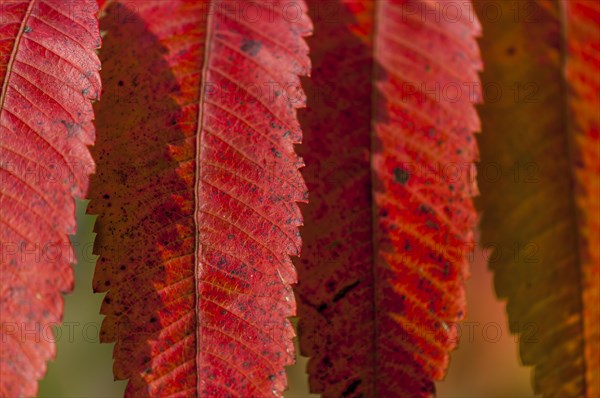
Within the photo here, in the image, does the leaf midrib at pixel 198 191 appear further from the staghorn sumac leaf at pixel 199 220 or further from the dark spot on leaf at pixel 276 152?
the dark spot on leaf at pixel 276 152

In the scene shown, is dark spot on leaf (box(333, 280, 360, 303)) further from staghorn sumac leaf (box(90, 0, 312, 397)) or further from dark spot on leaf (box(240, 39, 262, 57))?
dark spot on leaf (box(240, 39, 262, 57))

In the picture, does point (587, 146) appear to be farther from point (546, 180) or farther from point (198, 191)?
point (198, 191)

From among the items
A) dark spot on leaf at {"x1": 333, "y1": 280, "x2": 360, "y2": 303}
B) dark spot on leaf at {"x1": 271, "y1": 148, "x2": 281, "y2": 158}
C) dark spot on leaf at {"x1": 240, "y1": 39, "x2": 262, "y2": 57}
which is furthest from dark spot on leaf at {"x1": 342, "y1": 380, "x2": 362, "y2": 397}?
dark spot on leaf at {"x1": 240, "y1": 39, "x2": 262, "y2": 57}

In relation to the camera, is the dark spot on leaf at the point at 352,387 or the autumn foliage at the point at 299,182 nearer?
the autumn foliage at the point at 299,182

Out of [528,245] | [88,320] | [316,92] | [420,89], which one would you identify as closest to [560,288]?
[528,245]

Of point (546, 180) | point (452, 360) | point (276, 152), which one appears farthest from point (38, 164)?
point (452, 360)

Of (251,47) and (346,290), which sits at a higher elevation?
(251,47)

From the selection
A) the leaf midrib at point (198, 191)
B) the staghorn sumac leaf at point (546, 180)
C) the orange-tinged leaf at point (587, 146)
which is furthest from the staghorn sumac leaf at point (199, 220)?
the orange-tinged leaf at point (587, 146)
